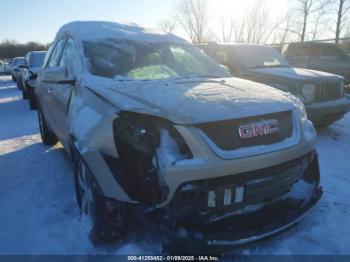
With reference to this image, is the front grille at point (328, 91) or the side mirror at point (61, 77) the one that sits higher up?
the side mirror at point (61, 77)

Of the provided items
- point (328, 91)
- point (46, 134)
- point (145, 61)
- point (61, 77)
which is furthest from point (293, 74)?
point (46, 134)

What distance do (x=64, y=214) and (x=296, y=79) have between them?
13.8 feet

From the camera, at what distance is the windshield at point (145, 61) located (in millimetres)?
3455

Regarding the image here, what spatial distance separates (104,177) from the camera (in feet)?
8.06

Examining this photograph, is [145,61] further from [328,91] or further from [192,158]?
[328,91]

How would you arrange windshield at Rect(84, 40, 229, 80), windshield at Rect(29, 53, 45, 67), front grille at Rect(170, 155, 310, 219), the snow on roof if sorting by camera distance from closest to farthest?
front grille at Rect(170, 155, 310, 219)
windshield at Rect(84, 40, 229, 80)
the snow on roof
windshield at Rect(29, 53, 45, 67)

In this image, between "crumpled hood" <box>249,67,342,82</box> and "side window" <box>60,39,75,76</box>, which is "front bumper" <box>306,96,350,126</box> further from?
"side window" <box>60,39,75,76</box>

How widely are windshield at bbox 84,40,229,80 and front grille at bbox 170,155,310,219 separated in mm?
1469

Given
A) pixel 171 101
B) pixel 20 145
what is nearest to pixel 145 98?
pixel 171 101

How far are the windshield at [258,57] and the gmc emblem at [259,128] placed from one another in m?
4.24

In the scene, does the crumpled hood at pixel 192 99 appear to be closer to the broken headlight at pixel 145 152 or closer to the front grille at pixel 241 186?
the broken headlight at pixel 145 152

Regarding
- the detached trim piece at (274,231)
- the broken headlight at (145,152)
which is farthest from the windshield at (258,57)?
the broken headlight at (145,152)

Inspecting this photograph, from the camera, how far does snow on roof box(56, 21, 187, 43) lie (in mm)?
3836

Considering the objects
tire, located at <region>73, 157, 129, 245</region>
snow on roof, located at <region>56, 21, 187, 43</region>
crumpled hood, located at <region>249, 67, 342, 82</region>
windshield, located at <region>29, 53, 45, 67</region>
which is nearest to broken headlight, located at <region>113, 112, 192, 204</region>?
tire, located at <region>73, 157, 129, 245</region>
